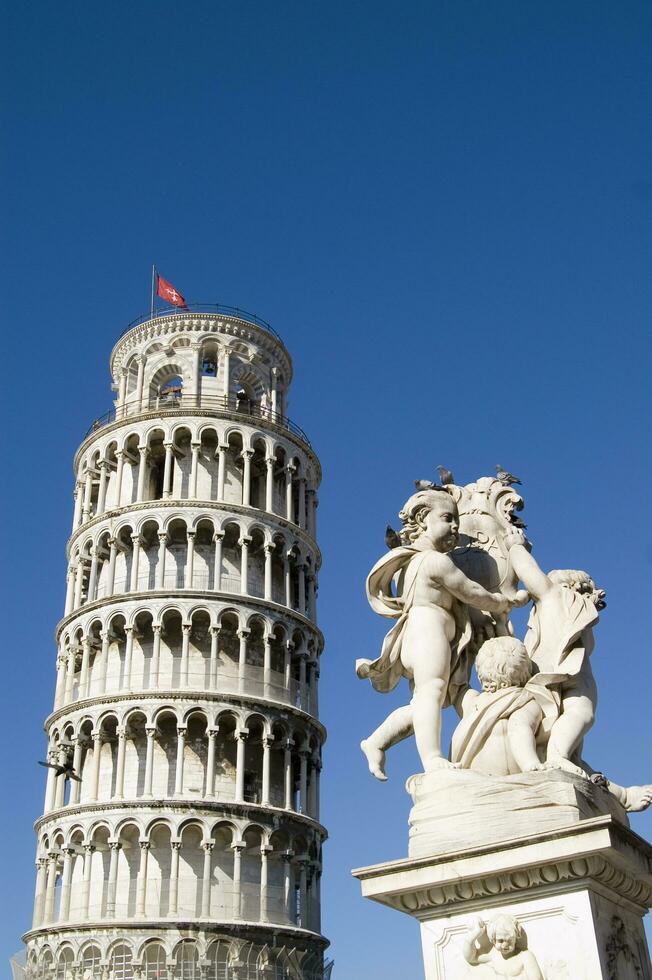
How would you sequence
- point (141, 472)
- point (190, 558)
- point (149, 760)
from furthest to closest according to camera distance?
1. point (141, 472)
2. point (190, 558)
3. point (149, 760)

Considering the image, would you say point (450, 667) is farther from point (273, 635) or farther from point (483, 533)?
point (273, 635)

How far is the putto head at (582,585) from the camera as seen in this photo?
18.6ft

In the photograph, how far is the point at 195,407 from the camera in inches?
1912

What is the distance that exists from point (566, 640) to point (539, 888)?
4.16 ft

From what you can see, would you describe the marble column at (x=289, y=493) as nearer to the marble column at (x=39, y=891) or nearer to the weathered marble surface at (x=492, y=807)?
the marble column at (x=39, y=891)

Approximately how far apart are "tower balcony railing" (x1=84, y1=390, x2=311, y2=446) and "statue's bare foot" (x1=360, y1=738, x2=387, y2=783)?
142ft

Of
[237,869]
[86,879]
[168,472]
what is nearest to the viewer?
[237,869]

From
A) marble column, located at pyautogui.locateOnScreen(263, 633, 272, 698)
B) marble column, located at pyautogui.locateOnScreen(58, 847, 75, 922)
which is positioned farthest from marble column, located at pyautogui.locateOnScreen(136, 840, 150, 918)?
marble column, located at pyautogui.locateOnScreen(263, 633, 272, 698)

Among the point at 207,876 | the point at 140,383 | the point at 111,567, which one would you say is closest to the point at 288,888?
the point at 207,876

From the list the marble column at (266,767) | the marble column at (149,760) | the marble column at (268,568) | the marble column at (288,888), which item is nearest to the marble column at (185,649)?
the marble column at (149,760)

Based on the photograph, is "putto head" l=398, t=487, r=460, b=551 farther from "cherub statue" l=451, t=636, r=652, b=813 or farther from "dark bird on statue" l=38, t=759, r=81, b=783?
"dark bird on statue" l=38, t=759, r=81, b=783

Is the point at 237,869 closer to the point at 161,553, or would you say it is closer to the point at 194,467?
the point at 161,553

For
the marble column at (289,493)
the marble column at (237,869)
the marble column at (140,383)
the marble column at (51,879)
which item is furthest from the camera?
the marble column at (140,383)

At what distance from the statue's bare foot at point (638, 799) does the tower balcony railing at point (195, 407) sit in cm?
4378
